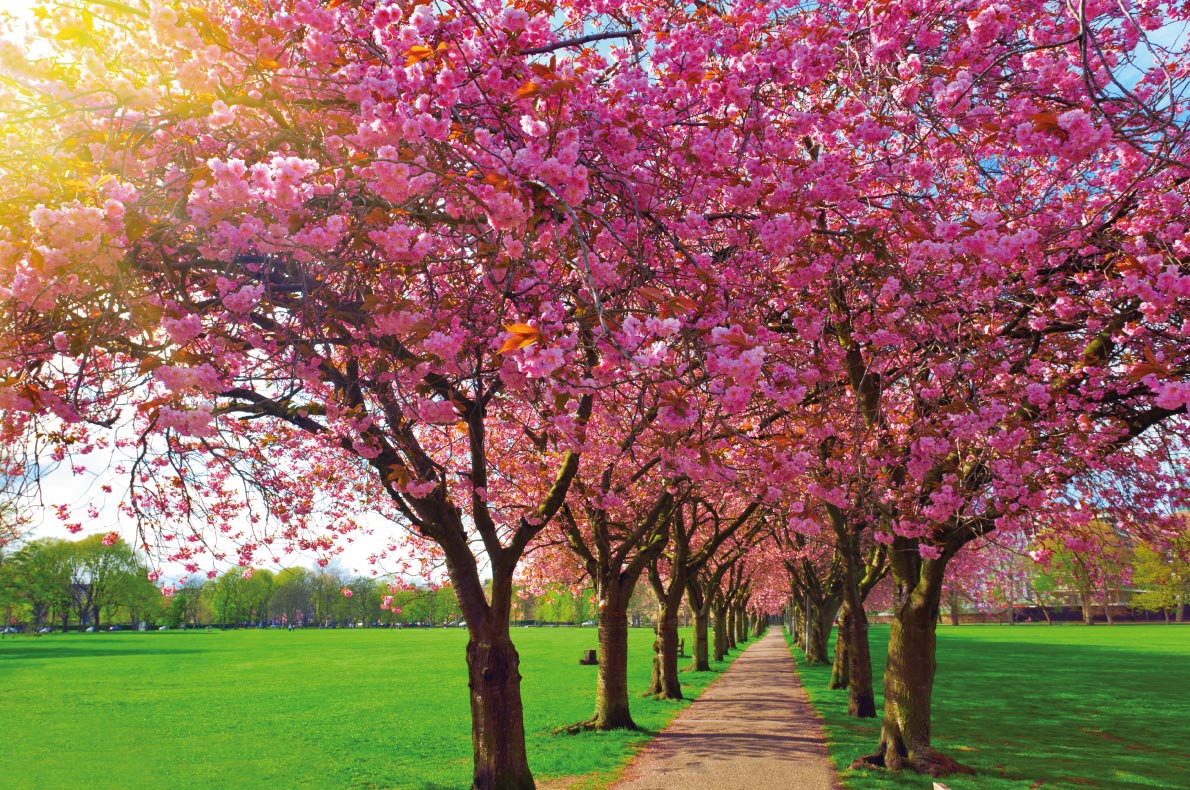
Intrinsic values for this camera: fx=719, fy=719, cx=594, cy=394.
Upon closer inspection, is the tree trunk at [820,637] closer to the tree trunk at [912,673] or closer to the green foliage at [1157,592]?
the tree trunk at [912,673]

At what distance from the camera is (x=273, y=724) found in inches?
702

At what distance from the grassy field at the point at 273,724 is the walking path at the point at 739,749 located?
27.7 inches

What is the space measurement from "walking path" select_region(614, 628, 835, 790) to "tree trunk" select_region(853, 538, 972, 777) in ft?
3.71

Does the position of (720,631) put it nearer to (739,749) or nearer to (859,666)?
(859,666)

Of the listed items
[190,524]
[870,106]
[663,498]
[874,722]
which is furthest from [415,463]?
[874,722]

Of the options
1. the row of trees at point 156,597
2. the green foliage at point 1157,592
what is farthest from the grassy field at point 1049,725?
the green foliage at point 1157,592

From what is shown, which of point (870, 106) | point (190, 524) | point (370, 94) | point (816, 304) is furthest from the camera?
point (190, 524)

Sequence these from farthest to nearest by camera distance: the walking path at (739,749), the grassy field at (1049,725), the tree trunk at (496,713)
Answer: the grassy field at (1049,725)
the walking path at (739,749)
the tree trunk at (496,713)

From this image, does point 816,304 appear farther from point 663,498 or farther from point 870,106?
point 663,498

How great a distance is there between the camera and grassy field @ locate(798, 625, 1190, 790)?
35.8 ft

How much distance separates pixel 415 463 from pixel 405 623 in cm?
12565

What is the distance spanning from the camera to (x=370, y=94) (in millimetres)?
4078

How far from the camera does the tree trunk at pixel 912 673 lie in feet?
35.2

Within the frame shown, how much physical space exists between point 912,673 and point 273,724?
15.1m
